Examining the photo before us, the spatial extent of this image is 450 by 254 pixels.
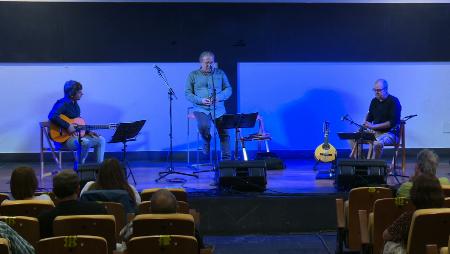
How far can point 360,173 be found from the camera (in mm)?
6414

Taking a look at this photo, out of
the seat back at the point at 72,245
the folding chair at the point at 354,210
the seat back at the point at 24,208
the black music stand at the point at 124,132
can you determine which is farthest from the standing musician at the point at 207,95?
the seat back at the point at 72,245

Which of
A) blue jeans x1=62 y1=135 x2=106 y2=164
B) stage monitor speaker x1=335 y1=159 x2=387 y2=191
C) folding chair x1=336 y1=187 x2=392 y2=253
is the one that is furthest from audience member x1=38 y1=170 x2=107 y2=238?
blue jeans x1=62 y1=135 x2=106 y2=164

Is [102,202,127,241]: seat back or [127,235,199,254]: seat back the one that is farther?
[102,202,127,241]: seat back

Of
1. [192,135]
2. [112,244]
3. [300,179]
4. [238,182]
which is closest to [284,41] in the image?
[192,135]

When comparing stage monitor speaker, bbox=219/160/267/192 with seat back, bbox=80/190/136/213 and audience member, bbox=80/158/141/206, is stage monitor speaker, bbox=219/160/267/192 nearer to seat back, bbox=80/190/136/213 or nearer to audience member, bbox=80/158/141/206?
audience member, bbox=80/158/141/206

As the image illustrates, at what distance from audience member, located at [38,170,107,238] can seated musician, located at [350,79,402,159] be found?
457cm

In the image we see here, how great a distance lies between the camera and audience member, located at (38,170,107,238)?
3727 mm

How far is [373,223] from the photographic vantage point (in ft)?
13.9

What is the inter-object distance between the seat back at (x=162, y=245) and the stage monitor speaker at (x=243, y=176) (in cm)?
324

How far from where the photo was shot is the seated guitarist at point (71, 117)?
24.1ft

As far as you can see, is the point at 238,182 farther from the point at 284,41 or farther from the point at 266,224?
the point at 284,41

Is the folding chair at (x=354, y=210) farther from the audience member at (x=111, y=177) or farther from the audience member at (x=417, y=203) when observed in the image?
the audience member at (x=111, y=177)

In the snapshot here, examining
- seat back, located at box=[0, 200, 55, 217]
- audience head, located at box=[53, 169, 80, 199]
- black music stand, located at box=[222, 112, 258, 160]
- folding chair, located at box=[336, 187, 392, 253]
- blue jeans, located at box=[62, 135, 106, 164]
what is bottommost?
folding chair, located at box=[336, 187, 392, 253]

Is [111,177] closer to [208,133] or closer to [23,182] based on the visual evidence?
[23,182]
